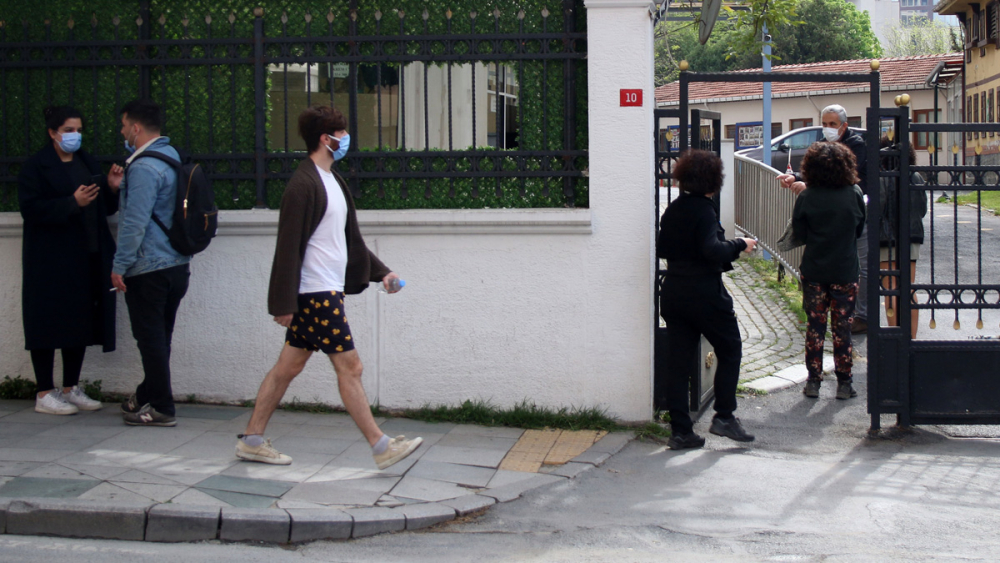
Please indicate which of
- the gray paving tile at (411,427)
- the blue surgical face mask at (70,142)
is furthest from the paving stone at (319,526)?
the blue surgical face mask at (70,142)

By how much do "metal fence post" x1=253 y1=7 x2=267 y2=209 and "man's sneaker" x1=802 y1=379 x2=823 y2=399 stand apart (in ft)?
13.4

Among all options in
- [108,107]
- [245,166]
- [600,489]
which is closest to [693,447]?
[600,489]

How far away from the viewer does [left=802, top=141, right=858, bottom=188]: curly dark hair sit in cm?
686

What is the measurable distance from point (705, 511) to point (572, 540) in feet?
2.55

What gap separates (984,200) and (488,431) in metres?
4.31

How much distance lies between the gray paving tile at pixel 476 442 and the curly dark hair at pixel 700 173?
1829mm

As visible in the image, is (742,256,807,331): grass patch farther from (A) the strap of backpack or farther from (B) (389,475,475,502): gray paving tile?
(A) the strap of backpack

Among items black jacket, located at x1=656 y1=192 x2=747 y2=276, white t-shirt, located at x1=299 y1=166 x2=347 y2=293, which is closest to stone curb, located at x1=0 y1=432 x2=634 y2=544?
white t-shirt, located at x1=299 y1=166 x2=347 y2=293

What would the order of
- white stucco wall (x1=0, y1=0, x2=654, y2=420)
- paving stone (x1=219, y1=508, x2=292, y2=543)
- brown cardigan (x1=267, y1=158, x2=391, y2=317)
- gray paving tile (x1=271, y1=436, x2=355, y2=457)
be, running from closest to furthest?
paving stone (x1=219, y1=508, x2=292, y2=543)
brown cardigan (x1=267, y1=158, x2=391, y2=317)
gray paving tile (x1=271, y1=436, x2=355, y2=457)
white stucco wall (x1=0, y1=0, x2=654, y2=420)

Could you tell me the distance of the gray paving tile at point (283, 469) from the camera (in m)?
5.06

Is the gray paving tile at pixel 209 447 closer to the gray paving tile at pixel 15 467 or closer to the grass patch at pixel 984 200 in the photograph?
the gray paving tile at pixel 15 467

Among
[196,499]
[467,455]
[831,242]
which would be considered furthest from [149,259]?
[831,242]

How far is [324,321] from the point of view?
195 inches

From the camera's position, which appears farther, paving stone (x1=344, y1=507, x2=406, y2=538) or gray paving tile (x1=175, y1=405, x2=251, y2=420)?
gray paving tile (x1=175, y1=405, x2=251, y2=420)
